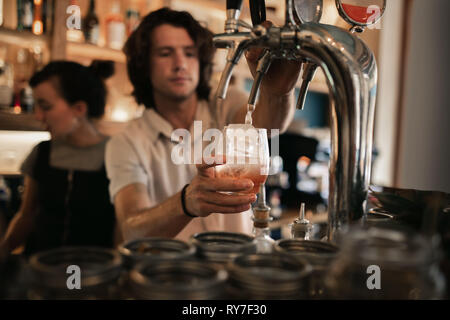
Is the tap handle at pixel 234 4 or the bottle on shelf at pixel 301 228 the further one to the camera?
the bottle on shelf at pixel 301 228

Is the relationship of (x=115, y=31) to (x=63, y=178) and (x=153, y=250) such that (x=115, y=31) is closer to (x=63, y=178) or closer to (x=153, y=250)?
(x=63, y=178)

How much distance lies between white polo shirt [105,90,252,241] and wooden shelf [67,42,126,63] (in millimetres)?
922

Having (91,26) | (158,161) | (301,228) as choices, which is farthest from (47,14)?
(301,228)

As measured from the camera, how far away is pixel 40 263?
373 mm

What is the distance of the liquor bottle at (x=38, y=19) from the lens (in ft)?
7.36

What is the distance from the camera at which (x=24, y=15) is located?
223 centimetres

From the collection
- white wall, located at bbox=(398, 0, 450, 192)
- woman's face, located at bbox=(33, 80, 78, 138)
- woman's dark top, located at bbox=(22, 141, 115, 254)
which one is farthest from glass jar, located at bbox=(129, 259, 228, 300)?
white wall, located at bbox=(398, 0, 450, 192)

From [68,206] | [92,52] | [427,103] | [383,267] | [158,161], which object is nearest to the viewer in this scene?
[383,267]

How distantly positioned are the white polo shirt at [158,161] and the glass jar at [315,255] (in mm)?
1058

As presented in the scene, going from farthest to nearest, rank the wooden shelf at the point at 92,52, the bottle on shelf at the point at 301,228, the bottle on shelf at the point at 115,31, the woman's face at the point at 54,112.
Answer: the bottle on shelf at the point at 115,31, the wooden shelf at the point at 92,52, the woman's face at the point at 54,112, the bottle on shelf at the point at 301,228

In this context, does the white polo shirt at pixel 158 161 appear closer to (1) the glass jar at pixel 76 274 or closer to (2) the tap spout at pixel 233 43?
(2) the tap spout at pixel 233 43

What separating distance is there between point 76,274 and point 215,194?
0.47 metres

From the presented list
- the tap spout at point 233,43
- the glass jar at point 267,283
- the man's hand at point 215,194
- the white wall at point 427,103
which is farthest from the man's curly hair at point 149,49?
the white wall at point 427,103
